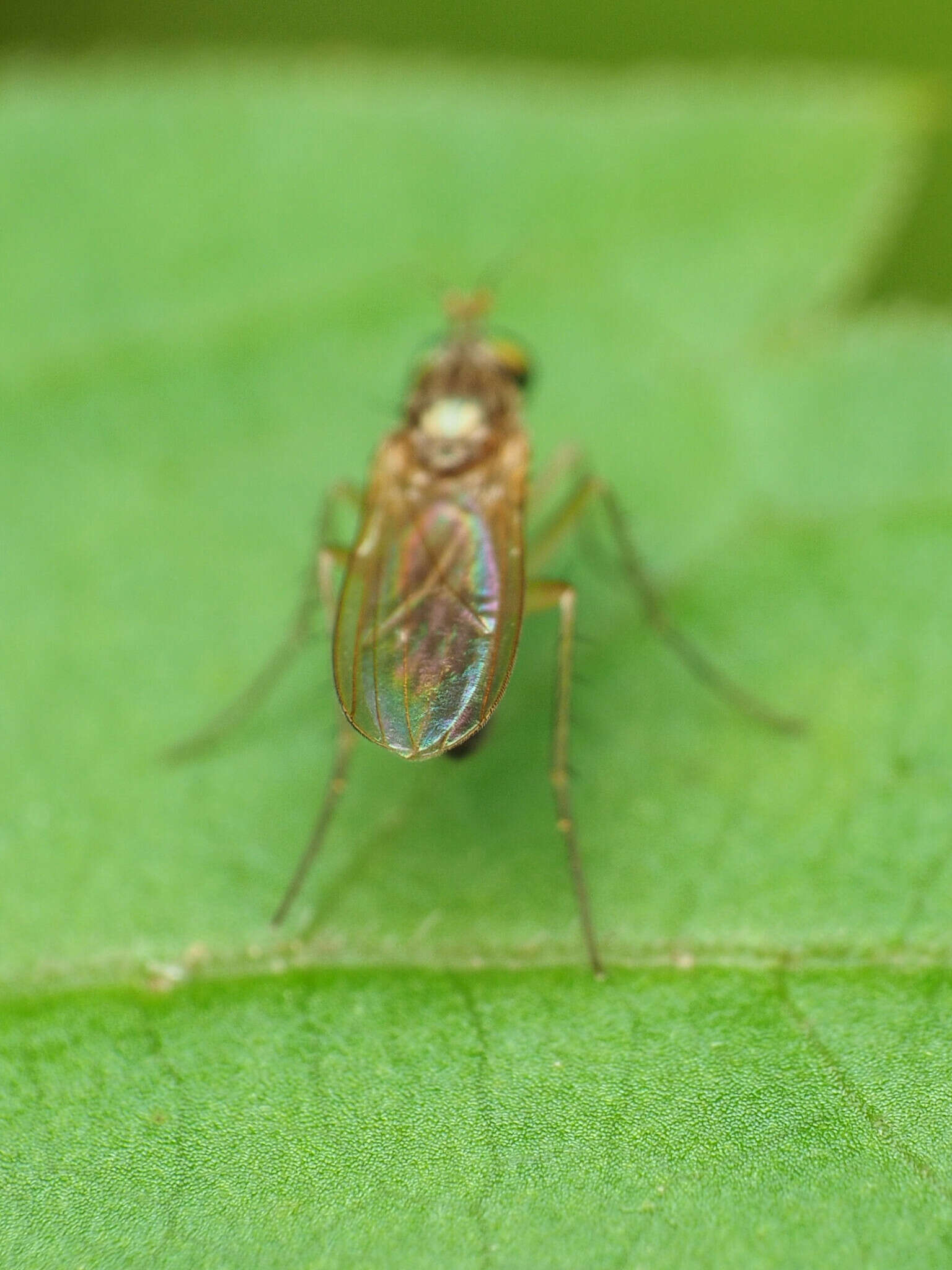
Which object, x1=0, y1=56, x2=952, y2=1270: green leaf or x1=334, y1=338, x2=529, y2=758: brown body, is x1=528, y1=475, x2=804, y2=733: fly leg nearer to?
x1=0, y1=56, x2=952, y2=1270: green leaf

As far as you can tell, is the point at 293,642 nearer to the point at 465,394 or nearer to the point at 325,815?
the point at 325,815

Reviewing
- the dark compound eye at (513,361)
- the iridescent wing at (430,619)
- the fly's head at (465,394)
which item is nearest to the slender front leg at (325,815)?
the iridescent wing at (430,619)

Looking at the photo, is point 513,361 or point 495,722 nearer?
point 495,722

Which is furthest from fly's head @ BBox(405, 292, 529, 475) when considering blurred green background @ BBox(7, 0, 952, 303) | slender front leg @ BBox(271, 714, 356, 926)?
blurred green background @ BBox(7, 0, 952, 303)

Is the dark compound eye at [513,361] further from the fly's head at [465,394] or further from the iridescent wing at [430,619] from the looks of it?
the iridescent wing at [430,619]

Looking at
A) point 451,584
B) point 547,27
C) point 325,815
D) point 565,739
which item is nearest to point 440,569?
point 451,584

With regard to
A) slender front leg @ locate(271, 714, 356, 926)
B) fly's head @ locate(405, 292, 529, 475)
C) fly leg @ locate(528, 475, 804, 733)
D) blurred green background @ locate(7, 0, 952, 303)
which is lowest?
slender front leg @ locate(271, 714, 356, 926)
